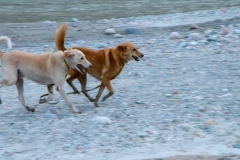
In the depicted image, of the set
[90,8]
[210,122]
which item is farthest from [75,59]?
[90,8]

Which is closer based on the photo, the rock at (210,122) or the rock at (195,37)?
the rock at (210,122)

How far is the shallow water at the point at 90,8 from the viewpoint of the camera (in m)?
23.2

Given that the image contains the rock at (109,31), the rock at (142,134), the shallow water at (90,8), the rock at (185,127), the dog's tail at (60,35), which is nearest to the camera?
the rock at (142,134)

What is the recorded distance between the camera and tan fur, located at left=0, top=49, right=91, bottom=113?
7711 millimetres

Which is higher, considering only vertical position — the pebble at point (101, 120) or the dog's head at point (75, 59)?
the dog's head at point (75, 59)

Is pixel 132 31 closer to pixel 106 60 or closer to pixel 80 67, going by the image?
pixel 106 60

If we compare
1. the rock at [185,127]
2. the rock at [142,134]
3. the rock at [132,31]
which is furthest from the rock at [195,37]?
the rock at [142,134]

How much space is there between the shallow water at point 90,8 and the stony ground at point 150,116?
10.9 meters

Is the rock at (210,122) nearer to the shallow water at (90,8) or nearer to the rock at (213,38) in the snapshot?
the rock at (213,38)

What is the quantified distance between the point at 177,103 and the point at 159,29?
28.6 ft

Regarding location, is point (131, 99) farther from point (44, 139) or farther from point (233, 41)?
point (233, 41)

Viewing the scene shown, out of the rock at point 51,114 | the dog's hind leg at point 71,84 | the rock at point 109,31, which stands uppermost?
the rock at point 109,31

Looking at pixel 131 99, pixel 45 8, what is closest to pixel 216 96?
pixel 131 99

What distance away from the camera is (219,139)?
6742 mm
